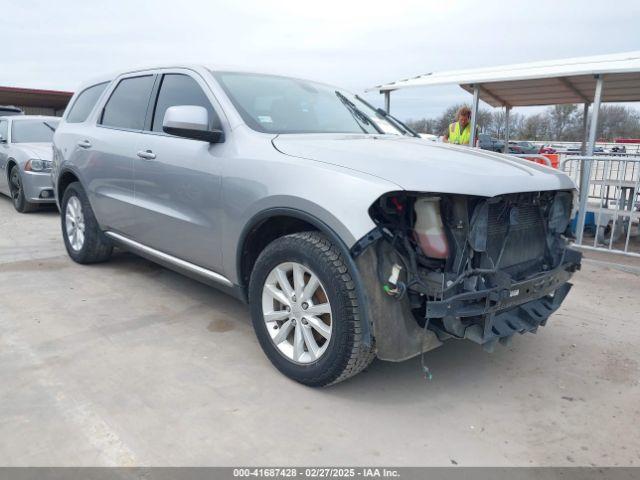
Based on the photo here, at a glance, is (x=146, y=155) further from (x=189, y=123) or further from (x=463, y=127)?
(x=463, y=127)

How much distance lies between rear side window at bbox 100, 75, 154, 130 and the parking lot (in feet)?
4.96

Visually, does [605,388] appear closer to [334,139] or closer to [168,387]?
[334,139]

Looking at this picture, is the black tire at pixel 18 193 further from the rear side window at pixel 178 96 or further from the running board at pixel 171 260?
the rear side window at pixel 178 96

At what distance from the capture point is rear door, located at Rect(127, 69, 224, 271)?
3.44 metres

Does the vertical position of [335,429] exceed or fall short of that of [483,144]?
it falls short

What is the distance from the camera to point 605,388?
3.12 m

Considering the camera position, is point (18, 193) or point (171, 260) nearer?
point (171, 260)

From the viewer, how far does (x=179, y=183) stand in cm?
366

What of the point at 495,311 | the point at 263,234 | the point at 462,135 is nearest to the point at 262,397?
the point at 263,234

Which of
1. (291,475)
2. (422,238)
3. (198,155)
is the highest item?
(198,155)

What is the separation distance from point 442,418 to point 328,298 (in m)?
0.89

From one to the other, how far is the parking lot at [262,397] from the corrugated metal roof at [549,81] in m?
3.77

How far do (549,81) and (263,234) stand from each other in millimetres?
6389

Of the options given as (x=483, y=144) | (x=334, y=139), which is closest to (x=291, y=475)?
(x=334, y=139)
